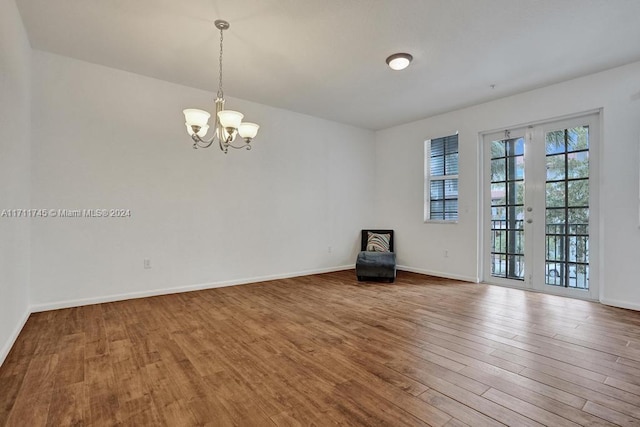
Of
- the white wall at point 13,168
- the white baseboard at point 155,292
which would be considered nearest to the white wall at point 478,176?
the white baseboard at point 155,292

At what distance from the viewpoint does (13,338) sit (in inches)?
96.3

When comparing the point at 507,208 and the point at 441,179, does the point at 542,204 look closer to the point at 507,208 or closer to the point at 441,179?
the point at 507,208

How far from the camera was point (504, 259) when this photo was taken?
4504 mm

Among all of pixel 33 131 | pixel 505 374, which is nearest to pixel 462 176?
pixel 505 374

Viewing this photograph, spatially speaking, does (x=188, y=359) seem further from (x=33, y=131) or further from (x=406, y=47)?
(x=406, y=47)

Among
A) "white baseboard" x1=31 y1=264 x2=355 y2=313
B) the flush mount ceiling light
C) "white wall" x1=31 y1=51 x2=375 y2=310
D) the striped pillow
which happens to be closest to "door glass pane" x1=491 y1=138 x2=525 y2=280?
the striped pillow

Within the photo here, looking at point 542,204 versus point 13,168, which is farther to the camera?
point 542,204

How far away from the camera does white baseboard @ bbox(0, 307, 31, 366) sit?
2.16 meters

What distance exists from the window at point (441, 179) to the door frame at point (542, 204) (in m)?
0.42

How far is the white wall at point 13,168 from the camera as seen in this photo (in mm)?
2186

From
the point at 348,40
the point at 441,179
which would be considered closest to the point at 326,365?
the point at 348,40

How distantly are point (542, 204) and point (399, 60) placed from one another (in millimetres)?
2749

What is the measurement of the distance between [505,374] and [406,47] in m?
2.93

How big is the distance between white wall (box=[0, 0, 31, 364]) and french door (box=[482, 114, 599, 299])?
17.8 ft
